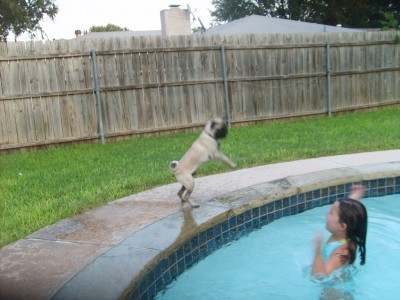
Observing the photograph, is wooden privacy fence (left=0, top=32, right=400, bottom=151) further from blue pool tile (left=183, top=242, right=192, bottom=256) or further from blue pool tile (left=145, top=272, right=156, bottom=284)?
blue pool tile (left=145, top=272, right=156, bottom=284)

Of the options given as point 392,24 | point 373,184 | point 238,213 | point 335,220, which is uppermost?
point 392,24

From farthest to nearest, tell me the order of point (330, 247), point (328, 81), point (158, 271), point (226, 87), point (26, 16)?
point (26, 16) → point (328, 81) → point (226, 87) → point (330, 247) → point (158, 271)

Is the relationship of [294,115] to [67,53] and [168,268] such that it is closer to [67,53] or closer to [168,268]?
[67,53]

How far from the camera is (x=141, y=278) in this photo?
9.63 ft

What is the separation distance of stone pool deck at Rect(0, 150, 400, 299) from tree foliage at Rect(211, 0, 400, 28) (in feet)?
68.0

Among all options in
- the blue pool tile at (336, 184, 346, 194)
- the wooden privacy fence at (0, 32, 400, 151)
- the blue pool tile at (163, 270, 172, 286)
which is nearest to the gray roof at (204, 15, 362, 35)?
the wooden privacy fence at (0, 32, 400, 151)

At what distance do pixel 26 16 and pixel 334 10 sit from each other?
18.2 meters

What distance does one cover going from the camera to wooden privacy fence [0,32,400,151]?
8.75 m

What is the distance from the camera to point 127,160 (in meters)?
7.11

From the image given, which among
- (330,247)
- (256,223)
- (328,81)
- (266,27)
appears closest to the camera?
(330,247)

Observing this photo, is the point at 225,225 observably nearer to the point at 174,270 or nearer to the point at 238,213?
the point at 238,213

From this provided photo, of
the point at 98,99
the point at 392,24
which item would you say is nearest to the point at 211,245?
the point at 98,99

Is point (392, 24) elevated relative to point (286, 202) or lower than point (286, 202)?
elevated

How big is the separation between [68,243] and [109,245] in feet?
→ 1.09
